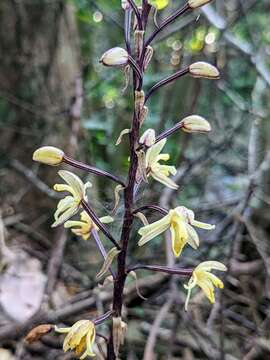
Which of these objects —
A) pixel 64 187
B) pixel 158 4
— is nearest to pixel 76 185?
pixel 64 187

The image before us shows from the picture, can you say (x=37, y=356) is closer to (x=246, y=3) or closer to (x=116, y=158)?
(x=116, y=158)

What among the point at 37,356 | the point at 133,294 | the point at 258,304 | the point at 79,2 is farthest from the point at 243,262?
the point at 79,2

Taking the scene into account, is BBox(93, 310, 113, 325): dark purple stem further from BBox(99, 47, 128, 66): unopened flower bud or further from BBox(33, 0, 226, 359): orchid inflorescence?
BBox(99, 47, 128, 66): unopened flower bud

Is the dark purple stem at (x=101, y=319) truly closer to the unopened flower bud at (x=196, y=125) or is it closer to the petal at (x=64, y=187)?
the petal at (x=64, y=187)

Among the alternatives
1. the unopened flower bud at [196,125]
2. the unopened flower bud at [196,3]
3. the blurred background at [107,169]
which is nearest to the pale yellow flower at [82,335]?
the unopened flower bud at [196,125]

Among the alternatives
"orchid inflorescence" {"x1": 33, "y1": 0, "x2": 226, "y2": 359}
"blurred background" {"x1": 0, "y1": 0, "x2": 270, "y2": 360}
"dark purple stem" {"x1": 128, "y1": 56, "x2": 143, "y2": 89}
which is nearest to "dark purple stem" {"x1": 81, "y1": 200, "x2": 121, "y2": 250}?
"orchid inflorescence" {"x1": 33, "y1": 0, "x2": 226, "y2": 359}

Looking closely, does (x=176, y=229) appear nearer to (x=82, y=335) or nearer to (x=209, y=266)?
(x=209, y=266)
